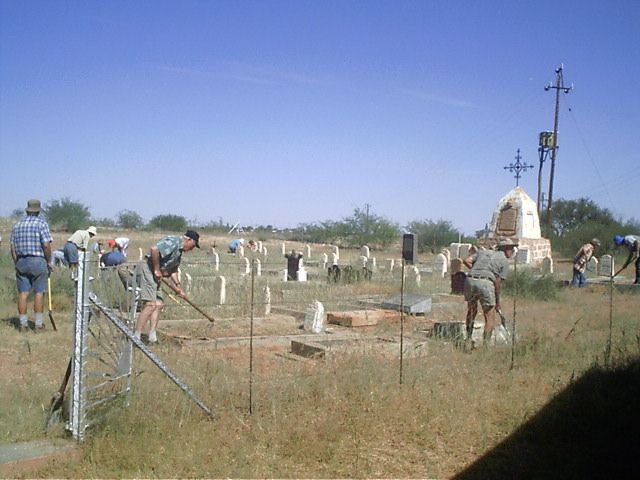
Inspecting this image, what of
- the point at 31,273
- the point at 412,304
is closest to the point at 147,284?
the point at 31,273

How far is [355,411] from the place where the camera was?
5.43m

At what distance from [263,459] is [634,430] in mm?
3061

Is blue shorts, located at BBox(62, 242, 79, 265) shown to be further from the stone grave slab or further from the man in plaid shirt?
the stone grave slab

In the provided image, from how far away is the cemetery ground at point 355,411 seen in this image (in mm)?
4652

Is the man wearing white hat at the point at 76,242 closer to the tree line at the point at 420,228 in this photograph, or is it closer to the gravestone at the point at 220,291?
the gravestone at the point at 220,291

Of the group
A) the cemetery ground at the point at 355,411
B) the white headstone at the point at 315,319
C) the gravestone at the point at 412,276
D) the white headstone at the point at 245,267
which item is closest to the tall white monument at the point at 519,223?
the gravestone at the point at 412,276

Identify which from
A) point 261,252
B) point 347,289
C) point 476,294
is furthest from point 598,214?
point 476,294

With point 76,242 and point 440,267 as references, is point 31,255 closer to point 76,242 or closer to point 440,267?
point 76,242

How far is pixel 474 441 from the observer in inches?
205

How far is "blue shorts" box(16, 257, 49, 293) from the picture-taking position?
8.79m

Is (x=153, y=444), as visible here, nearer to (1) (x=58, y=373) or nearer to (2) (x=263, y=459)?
(2) (x=263, y=459)

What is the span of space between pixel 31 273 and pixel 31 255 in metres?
0.24

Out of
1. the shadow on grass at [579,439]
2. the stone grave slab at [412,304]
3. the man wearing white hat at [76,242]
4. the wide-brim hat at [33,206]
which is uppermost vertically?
the wide-brim hat at [33,206]

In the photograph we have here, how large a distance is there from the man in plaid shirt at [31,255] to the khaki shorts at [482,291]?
5.55 metres
